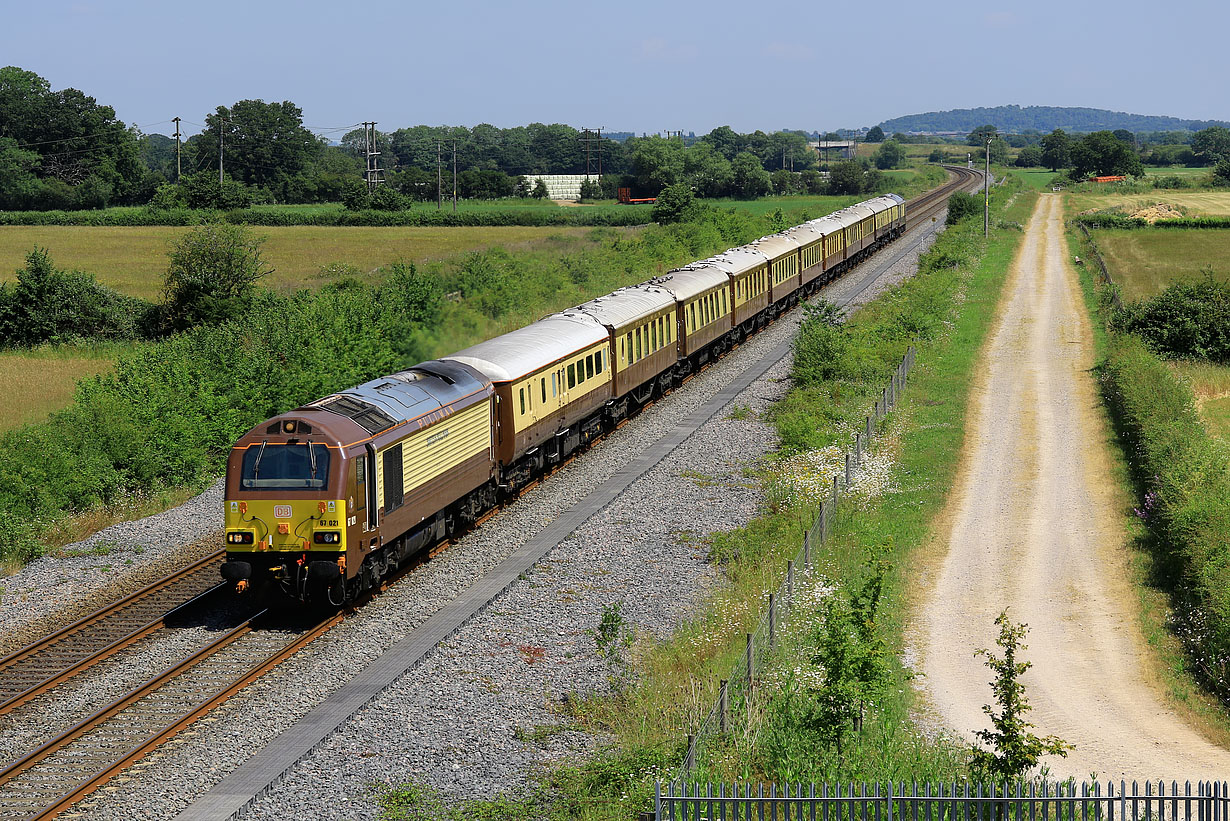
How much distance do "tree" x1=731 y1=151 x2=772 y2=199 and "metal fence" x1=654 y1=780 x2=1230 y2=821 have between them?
134429 millimetres

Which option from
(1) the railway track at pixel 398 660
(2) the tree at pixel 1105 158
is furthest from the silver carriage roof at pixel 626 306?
(2) the tree at pixel 1105 158

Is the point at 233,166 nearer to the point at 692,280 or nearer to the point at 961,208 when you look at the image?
the point at 961,208

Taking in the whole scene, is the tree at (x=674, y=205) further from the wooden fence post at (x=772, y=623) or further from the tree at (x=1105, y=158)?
the tree at (x=1105, y=158)

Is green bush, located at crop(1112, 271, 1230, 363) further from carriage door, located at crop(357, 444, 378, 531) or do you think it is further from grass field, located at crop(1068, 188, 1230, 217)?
grass field, located at crop(1068, 188, 1230, 217)

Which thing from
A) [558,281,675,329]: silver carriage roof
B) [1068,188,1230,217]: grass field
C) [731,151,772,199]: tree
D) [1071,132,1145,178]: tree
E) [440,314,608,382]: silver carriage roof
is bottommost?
[440,314,608,382]: silver carriage roof

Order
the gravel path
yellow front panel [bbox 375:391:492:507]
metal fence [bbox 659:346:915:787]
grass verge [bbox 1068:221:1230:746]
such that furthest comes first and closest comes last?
yellow front panel [bbox 375:391:492:507] → grass verge [bbox 1068:221:1230:746] → the gravel path → metal fence [bbox 659:346:915:787]

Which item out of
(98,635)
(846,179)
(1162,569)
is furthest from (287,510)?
(846,179)

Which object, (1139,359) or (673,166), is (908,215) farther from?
(1139,359)

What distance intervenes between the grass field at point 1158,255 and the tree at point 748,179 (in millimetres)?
52817

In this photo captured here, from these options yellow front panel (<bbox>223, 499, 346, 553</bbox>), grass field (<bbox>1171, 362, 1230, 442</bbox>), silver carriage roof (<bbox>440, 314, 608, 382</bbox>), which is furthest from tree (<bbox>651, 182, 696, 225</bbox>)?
yellow front panel (<bbox>223, 499, 346, 553</bbox>)

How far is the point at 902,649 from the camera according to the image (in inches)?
736

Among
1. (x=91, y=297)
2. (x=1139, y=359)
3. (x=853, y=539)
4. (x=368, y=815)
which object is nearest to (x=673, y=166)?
(x=91, y=297)

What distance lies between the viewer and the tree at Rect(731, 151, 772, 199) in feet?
471

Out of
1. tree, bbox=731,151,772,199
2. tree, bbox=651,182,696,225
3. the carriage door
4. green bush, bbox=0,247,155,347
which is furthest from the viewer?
tree, bbox=731,151,772,199
